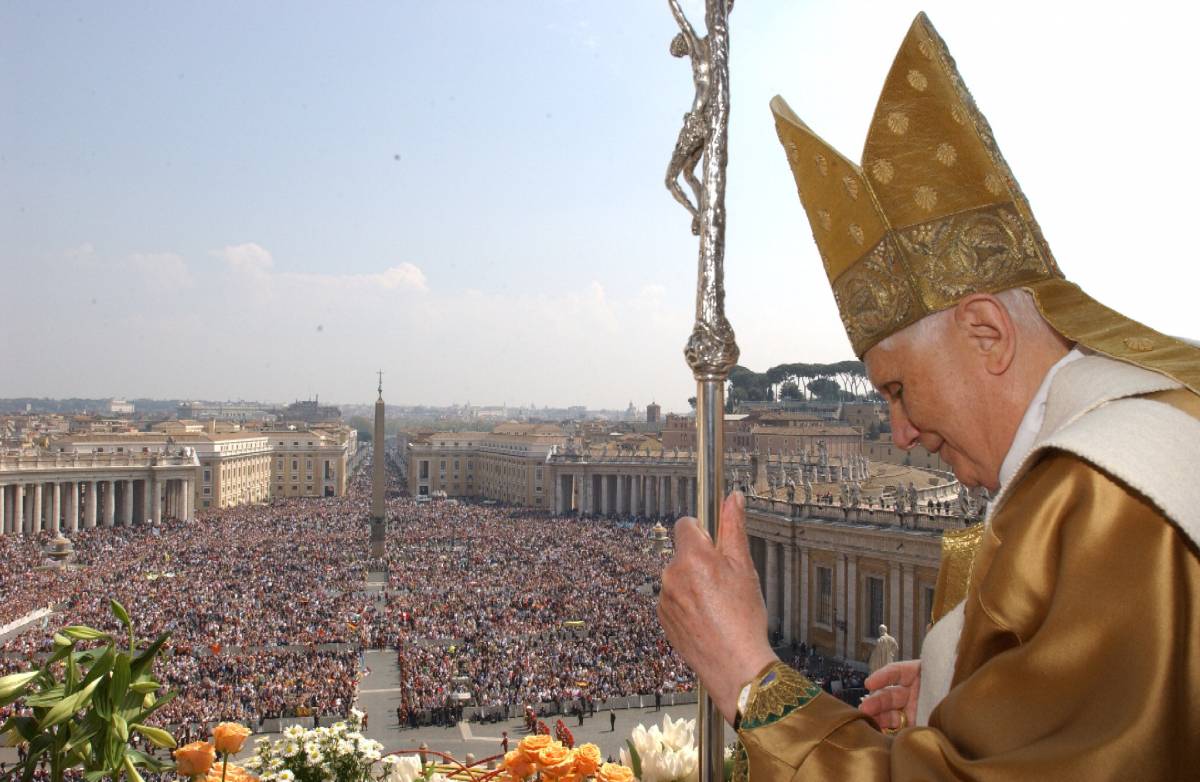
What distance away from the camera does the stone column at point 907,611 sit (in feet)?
76.3

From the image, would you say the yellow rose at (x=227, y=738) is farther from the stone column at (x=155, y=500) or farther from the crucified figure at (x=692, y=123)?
the stone column at (x=155, y=500)

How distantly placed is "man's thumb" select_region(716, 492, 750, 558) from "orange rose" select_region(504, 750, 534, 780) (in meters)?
1.48

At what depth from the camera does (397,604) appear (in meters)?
31.0

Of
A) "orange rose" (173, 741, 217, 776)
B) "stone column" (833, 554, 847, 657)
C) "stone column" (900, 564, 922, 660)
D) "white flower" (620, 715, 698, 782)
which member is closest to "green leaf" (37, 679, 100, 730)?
"orange rose" (173, 741, 217, 776)

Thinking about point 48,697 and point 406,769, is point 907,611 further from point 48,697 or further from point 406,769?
point 48,697

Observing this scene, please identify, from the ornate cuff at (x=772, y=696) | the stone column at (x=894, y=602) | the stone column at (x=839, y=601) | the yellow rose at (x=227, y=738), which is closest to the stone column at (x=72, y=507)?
the stone column at (x=839, y=601)

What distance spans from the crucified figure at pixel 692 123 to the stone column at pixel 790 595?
88.3 ft

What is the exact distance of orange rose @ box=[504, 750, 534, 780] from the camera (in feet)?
9.20

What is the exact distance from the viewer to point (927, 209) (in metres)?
1.83

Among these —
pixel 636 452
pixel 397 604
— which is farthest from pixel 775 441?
pixel 397 604

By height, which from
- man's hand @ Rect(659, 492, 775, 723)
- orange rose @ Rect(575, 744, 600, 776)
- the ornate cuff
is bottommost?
orange rose @ Rect(575, 744, 600, 776)

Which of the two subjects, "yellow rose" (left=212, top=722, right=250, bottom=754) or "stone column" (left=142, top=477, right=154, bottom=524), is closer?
"yellow rose" (left=212, top=722, right=250, bottom=754)

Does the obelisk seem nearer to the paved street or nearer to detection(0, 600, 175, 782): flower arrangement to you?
the paved street

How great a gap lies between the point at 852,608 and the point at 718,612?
2550 centimetres
